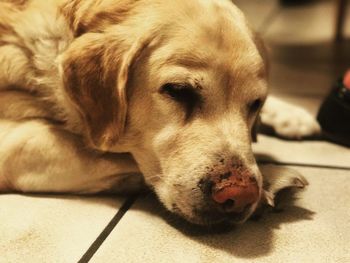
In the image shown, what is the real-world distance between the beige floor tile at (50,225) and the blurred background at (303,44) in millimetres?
806

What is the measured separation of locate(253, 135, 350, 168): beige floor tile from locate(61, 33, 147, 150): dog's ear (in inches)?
19.5

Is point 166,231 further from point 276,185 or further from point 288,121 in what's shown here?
point 288,121

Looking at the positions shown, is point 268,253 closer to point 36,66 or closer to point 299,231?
point 299,231

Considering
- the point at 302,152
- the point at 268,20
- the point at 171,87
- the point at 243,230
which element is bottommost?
the point at 268,20

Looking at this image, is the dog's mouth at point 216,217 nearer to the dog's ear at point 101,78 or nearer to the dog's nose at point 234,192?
the dog's nose at point 234,192

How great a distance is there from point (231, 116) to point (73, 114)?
0.37 metres

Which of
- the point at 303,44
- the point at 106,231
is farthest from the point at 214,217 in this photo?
the point at 303,44

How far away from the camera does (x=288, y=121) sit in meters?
1.53

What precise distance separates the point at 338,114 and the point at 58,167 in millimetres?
835

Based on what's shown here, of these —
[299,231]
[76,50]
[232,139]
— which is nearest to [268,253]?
[299,231]

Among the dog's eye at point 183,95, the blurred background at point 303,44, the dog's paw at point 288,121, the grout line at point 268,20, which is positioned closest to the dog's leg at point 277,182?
the dog's eye at point 183,95

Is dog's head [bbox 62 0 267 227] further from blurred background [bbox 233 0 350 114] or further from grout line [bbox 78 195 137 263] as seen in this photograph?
blurred background [bbox 233 0 350 114]

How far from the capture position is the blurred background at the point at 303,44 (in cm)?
203

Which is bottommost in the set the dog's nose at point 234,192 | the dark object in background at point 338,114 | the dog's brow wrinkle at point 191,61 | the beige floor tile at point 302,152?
the beige floor tile at point 302,152
